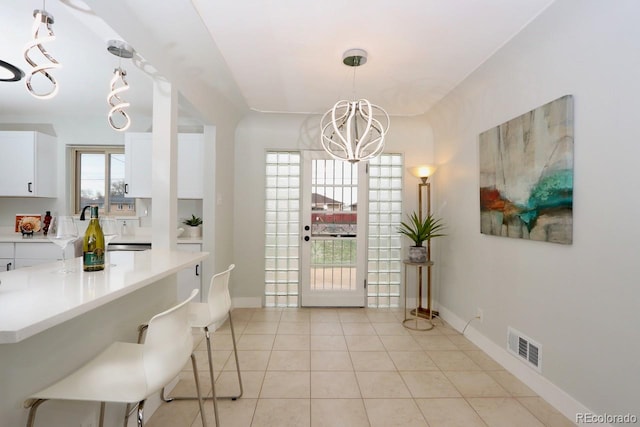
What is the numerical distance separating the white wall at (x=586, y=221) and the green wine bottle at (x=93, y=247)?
2.58m

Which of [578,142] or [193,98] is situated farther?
[193,98]

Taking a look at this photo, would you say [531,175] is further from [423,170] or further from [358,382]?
[358,382]

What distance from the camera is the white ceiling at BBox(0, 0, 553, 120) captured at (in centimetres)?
189

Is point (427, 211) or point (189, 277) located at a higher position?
point (427, 211)

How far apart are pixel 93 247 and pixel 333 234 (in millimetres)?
3017

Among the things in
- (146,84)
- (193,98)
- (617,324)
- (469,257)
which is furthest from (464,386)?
(146,84)

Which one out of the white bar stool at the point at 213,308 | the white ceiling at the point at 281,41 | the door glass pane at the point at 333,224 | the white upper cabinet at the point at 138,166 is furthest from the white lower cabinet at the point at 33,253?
the door glass pane at the point at 333,224


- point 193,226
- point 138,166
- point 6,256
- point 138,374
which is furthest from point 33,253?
point 138,374

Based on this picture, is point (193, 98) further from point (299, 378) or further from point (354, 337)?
point (354, 337)

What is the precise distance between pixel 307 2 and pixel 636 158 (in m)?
1.91

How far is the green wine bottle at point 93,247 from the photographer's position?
1464 millimetres

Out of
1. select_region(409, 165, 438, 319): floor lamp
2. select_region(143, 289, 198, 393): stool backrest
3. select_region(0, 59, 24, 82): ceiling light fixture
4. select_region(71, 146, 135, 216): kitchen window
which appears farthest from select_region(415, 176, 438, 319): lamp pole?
select_region(71, 146, 135, 216): kitchen window

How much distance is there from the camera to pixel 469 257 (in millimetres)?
3236

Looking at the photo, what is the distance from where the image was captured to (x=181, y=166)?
11.9 ft
